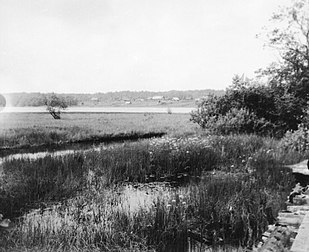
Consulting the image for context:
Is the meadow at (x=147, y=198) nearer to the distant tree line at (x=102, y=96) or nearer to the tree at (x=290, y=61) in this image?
the tree at (x=290, y=61)

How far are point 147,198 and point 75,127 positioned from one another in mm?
12893

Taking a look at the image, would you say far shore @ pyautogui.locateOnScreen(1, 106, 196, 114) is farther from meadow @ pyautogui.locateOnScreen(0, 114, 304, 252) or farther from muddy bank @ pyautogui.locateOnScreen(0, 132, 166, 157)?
meadow @ pyautogui.locateOnScreen(0, 114, 304, 252)

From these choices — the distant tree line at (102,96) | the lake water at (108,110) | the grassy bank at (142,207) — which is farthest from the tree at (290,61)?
the grassy bank at (142,207)

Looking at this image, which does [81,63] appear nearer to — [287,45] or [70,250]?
[287,45]

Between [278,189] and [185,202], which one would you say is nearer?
[185,202]

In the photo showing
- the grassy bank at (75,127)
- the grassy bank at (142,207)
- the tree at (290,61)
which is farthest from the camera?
the tree at (290,61)

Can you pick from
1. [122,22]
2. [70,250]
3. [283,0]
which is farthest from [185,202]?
[283,0]

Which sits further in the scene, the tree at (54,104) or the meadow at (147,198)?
the tree at (54,104)

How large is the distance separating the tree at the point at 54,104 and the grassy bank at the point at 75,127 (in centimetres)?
47

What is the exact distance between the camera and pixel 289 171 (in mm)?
8656

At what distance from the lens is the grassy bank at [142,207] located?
496cm

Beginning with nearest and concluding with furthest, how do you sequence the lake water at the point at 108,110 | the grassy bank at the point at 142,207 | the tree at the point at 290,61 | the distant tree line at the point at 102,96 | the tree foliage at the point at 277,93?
the grassy bank at the point at 142,207 → the tree foliage at the point at 277,93 → the tree at the point at 290,61 → the distant tree line at the point at 102,96 → the lake water at the point at 108,110

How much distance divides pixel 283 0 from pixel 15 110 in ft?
56.0

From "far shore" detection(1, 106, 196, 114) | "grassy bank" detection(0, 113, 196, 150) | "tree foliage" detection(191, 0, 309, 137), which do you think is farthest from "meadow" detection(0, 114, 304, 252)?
"far shore" detection(1, 106, 196, 114)
